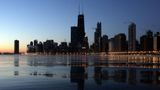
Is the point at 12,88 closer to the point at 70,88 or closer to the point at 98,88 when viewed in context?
the point at 70,88

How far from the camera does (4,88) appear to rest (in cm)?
2809

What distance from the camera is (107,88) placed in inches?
1072

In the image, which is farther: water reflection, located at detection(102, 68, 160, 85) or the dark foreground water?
water reflection, located at detection(102, 68, 160, 85)

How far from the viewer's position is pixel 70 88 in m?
27.2

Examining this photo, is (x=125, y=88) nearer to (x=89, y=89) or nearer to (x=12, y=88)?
(x=89, y=89)

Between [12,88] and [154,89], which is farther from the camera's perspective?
[12,88]

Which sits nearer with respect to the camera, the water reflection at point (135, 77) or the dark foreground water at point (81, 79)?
the dark foreground water at point (81, 79)

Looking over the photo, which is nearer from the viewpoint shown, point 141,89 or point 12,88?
point 141,89

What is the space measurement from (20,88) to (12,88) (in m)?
0.69

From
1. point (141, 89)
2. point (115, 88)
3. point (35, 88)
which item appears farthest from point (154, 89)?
point (35, 88)

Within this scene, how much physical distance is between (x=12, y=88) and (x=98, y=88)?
7.03 metres

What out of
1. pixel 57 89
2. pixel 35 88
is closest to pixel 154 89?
pixel 57 89

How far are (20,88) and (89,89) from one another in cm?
577

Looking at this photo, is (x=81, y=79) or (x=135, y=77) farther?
(x=135, y=77)
